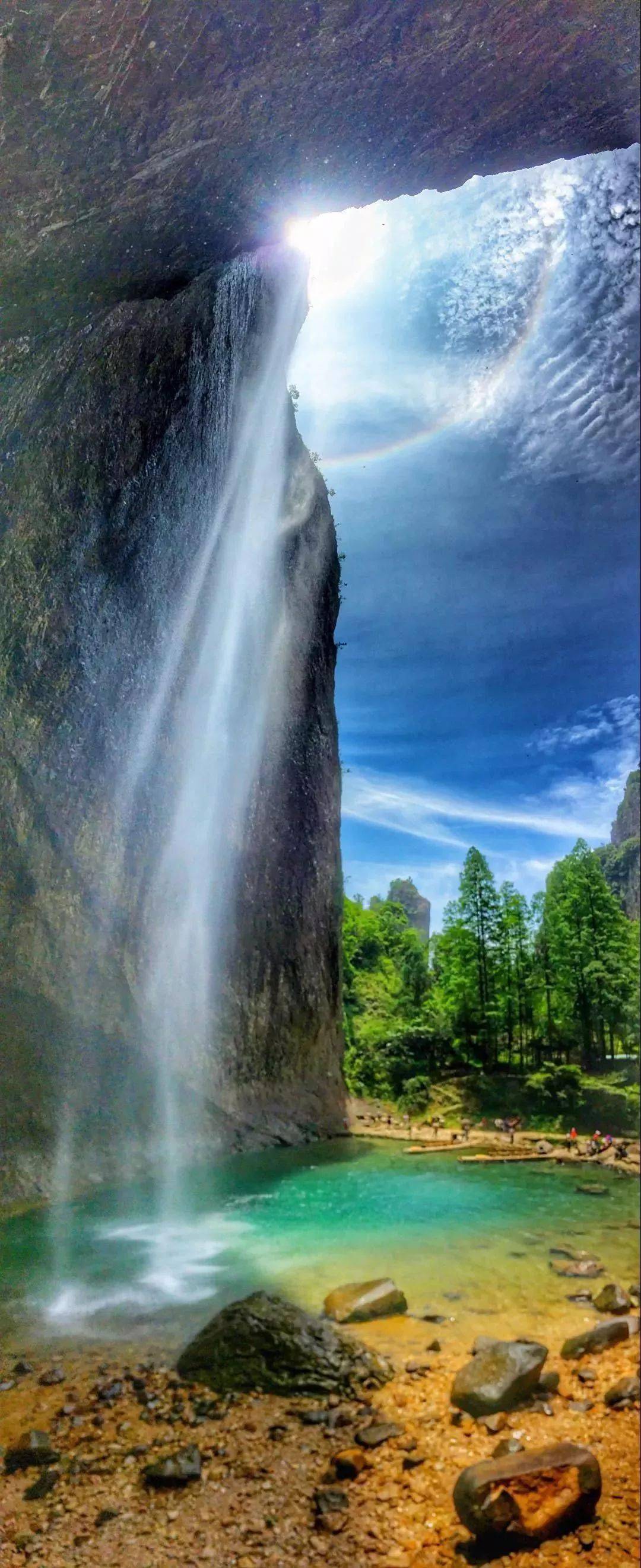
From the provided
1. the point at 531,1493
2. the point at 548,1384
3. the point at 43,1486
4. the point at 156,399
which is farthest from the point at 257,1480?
the point at 156,399

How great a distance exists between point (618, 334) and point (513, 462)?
3.51 feet

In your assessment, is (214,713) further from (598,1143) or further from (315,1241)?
(598,1143)

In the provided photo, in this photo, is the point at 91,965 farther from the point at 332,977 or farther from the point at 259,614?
the point at 259,614

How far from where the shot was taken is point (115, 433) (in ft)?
10.4

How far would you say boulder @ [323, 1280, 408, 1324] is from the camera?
2643mm

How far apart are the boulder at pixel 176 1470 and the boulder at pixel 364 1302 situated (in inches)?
24.6

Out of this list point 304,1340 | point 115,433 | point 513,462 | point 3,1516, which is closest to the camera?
point 3,1516

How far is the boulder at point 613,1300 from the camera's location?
341 centimetres

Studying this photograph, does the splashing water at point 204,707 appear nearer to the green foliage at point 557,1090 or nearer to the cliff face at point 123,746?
the cliff face at point 123,746

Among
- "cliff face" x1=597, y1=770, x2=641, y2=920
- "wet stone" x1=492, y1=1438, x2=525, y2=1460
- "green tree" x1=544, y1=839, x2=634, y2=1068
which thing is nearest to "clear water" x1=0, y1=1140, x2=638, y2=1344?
"wet stone" x1=492, y1=1438, x2=525, y2=1460

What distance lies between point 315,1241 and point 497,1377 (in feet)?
2.70

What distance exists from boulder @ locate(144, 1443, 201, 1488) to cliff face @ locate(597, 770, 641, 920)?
9.44ft

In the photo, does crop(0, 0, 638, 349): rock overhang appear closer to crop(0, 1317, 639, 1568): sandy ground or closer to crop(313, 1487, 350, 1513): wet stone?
crop(0, 1317, 639, 1568): sandy ground

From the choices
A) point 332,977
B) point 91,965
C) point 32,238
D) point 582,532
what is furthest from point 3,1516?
point 582,532
